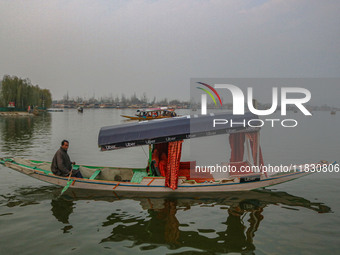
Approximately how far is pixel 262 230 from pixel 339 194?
5957 millimetres

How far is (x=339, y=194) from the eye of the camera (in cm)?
1266

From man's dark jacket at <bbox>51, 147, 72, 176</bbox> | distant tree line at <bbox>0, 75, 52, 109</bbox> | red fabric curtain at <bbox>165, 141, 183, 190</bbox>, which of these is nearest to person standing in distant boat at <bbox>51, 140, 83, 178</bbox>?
man's dark jacket at <bbox>51, 147, 72, 176</bbox>

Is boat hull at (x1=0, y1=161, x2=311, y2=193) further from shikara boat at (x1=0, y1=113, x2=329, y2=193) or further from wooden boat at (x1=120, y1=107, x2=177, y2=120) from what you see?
wooden boat at (x1=120, y1=107, x2=177, y2=120)

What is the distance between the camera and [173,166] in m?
11.1

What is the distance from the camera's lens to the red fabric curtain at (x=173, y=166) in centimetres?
1115

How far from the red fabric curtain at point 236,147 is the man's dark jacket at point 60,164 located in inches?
268

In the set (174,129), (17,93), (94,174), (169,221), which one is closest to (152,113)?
(17,93)

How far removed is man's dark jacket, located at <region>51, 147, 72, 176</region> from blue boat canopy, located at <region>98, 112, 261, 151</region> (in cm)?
164

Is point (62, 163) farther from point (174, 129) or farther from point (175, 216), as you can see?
point (175, 216)

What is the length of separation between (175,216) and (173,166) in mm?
2017

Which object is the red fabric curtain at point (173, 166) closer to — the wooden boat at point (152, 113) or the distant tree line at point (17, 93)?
the wooden boat at point (152, 113)

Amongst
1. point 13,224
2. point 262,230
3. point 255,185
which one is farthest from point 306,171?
point 13,224

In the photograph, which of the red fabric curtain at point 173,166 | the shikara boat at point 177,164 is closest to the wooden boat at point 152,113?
the shikara boat at point 177,164

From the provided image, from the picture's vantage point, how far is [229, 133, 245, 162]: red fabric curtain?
40.1 feet
